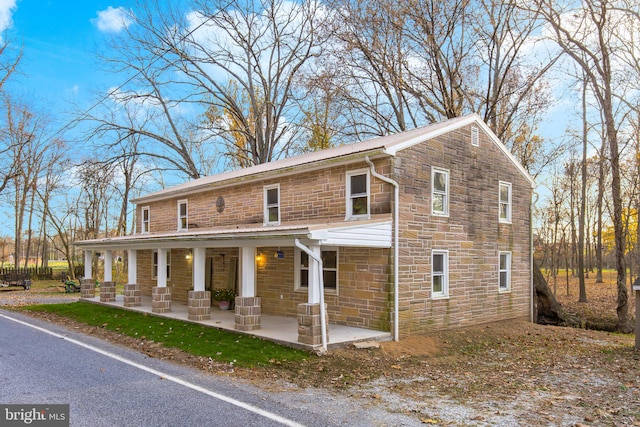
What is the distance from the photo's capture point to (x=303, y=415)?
590cm

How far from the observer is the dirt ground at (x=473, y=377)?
20.5 feet

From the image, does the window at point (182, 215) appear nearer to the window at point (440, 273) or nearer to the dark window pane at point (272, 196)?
the dark window pane at point (272, 196)

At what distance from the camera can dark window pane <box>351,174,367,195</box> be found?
12087 millimetres

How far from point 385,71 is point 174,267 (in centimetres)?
1360

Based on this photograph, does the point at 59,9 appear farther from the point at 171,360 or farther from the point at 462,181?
the point at 462,181

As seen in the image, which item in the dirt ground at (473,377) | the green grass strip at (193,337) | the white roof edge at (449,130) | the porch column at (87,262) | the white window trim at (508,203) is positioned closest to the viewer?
the dirt ground at (473,377)

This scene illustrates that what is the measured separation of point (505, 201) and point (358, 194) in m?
6.78

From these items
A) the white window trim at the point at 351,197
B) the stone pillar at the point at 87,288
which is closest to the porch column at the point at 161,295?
the stone pillar at the point at 87,288

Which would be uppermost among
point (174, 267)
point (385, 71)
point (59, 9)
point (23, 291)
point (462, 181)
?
point (385, 71)

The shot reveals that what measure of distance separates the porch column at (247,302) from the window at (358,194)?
302cm

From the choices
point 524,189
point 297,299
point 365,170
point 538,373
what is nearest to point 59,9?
point 365,170

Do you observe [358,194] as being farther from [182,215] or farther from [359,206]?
[182,215]

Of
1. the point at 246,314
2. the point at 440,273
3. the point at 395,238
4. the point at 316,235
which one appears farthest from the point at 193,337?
the point at 440,273

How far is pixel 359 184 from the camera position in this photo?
1220 cm
